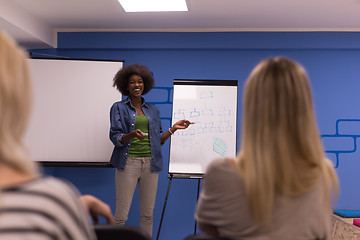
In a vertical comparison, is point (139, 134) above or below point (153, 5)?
below

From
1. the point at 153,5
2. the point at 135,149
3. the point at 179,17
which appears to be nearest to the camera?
the point at 135,149

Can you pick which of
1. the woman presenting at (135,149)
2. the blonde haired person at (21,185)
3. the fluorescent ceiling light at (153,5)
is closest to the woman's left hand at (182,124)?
the woman presenting at (135,149)

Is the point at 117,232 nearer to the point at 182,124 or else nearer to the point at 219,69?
the point at 182,124

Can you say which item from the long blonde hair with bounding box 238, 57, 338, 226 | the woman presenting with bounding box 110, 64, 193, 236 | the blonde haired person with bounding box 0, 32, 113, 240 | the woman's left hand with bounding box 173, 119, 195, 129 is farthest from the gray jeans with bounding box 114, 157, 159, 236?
the blonde haired person with bounding box 0, 32, 113, 240

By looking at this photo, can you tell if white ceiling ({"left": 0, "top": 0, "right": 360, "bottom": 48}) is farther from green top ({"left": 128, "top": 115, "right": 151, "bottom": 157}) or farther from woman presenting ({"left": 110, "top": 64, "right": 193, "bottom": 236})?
green top ({"left": 128, "top": 115, "right": 151, "bottom": 157})

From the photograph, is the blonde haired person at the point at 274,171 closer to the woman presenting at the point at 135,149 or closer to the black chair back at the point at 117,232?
the black chair back at the point at 117,232

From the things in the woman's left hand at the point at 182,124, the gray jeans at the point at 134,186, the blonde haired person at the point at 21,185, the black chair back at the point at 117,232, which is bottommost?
the gray jeans at the point at 134,186

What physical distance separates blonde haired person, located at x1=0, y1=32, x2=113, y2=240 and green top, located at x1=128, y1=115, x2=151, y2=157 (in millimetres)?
2504

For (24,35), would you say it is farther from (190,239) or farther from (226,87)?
(190,239)

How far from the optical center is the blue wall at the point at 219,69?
4211 millimetres

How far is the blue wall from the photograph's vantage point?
4211mm

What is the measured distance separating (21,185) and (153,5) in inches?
119

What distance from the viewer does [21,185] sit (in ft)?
2.62

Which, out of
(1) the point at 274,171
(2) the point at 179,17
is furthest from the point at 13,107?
(2) the point at 179,17
